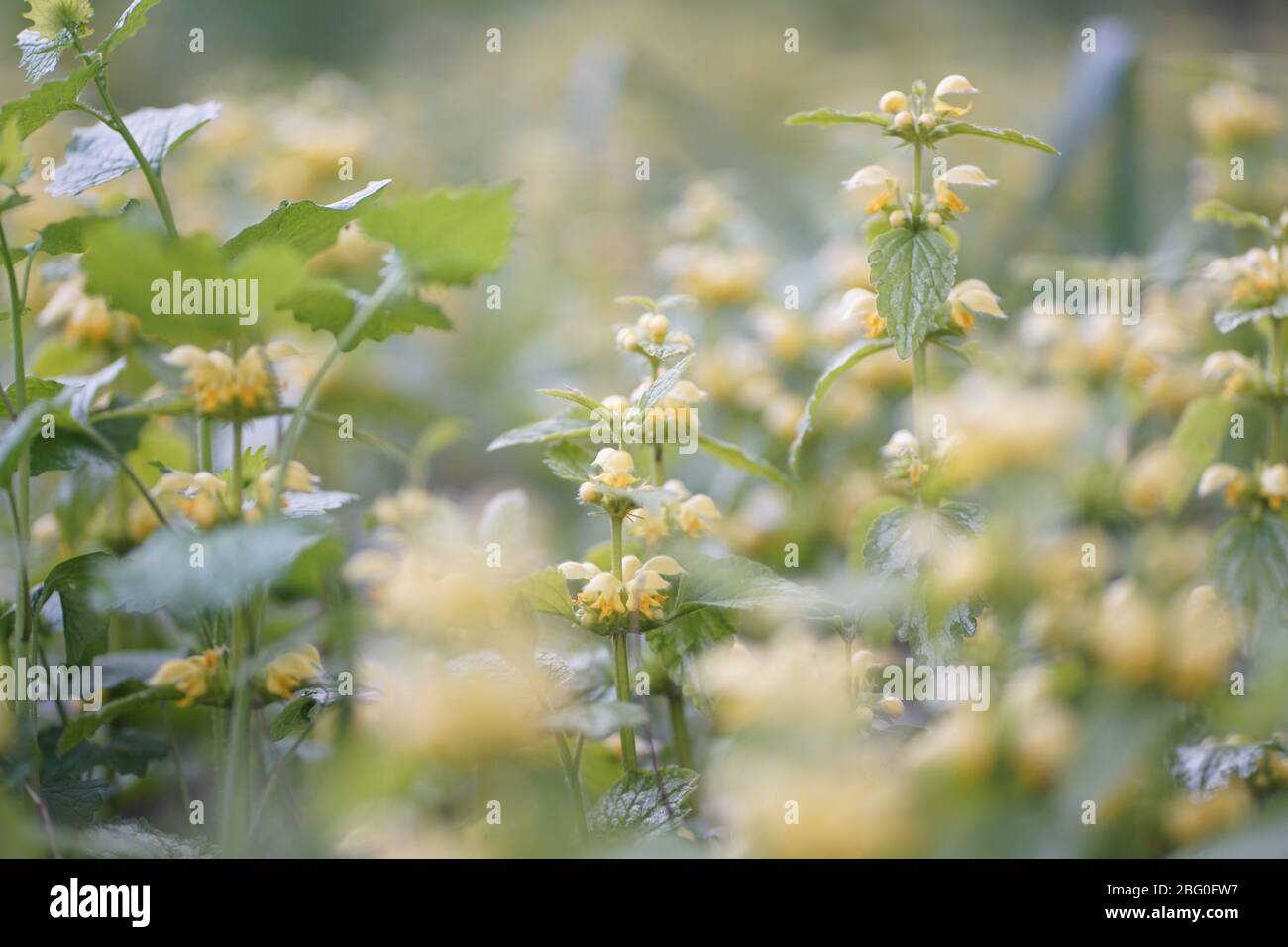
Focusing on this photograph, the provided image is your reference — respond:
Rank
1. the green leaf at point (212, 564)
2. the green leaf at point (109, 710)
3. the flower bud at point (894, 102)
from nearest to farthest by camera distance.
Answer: the green leaf at point (212, 564), the green leaf at point (109, 710), the flower bud at point (894, 102)

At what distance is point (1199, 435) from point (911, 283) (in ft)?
1.00

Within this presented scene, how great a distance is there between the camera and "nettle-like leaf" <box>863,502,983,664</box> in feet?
2.18

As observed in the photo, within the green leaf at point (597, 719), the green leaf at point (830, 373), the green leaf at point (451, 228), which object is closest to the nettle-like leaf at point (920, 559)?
the green leaf at point (830, 373)

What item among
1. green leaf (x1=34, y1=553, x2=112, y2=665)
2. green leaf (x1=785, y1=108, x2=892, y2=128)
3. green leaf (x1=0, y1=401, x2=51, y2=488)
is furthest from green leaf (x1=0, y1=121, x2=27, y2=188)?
green leaf (x1=785, y1=108, x2=892, y2=128)

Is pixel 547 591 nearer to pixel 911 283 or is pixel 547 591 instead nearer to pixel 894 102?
pixel 911 283

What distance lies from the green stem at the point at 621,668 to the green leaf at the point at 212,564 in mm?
191

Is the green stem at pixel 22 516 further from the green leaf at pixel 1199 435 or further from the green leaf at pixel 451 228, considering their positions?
the green leaf at pixel 1199 435

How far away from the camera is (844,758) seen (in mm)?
515

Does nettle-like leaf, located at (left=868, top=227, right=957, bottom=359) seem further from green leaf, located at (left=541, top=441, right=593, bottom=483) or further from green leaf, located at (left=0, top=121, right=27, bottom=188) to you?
green leaf, located at (left=0, top=121, right=27, bottom=188)

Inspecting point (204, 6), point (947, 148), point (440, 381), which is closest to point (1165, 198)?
point (947, 148)

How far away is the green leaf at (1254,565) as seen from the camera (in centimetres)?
76
